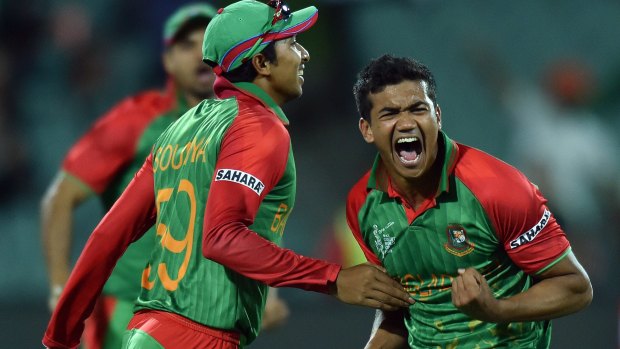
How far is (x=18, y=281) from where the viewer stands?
297 inches

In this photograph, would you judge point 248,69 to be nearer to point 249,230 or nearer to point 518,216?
point 249,230

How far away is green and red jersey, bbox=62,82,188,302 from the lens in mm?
4898

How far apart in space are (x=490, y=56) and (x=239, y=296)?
5.43m

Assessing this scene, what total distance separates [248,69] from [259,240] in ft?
2.45

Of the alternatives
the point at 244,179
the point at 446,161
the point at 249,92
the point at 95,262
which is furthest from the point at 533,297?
the point at 95,262

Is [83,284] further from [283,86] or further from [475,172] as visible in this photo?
[475,172]

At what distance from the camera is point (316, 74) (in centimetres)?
827

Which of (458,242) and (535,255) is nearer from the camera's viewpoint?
(535,255)

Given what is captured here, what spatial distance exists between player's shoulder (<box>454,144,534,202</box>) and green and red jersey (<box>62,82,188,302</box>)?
183 centimetres

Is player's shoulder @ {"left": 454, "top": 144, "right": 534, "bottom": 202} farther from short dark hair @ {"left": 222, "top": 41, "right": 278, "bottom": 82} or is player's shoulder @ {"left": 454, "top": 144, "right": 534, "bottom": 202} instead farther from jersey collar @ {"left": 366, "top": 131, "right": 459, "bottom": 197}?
short dark hair @ {"left": 222, "top": 41, "right": 278, "bottom": 82}

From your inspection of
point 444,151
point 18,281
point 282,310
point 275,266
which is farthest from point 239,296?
point 18,281

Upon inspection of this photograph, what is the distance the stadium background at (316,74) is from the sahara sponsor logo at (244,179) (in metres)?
4.48

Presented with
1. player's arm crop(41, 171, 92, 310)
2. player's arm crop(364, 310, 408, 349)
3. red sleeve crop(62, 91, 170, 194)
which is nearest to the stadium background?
player's arm crop(41, 171, 92, 310)

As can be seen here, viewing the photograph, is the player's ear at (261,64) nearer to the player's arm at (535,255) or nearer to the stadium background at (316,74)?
the player's arm at (535,255)
